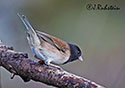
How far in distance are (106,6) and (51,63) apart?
55 cm

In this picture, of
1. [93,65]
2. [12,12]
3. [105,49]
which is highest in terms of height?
[12,12]

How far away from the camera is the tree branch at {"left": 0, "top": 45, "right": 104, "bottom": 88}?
120 centimetres

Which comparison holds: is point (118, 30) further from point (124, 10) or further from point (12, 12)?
point (12, 12)

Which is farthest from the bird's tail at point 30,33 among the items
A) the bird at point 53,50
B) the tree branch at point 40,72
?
the tree branch at point 40,72

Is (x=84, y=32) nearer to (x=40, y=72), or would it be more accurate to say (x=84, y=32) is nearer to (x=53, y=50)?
(x=53, y=50)

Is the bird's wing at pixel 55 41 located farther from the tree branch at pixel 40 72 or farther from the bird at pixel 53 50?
the tree branch at pixel 40 72

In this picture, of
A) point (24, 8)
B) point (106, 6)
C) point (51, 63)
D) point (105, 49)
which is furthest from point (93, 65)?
point (24, 8)

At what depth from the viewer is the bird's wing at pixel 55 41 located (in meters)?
1.49

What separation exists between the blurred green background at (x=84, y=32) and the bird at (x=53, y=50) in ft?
0.14

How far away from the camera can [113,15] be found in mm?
1400

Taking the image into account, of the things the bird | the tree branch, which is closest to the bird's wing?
the bird

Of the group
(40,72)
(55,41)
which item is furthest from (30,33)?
(40,72)

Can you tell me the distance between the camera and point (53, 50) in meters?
1.48

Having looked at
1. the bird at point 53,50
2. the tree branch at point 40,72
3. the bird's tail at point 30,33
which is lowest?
the tree branch at point 40,72
